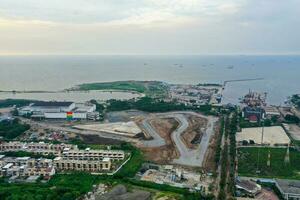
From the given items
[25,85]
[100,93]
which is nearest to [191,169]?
[100,93]

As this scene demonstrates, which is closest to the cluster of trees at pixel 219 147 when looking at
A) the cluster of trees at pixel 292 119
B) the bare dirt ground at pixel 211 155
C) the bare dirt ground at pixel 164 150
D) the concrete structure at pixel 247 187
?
the bare dirt ground at pixel 211 155

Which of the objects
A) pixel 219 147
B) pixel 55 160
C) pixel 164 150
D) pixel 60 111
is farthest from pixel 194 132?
pixel 60 111

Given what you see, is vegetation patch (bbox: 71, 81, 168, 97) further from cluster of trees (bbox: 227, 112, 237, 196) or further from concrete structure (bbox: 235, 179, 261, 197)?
concrete structure (bbox: 235, 179, 261, 197)

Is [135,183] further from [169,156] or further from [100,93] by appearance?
[100,93]

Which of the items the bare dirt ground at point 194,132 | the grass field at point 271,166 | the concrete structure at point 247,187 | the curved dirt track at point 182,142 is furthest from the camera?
the bare dirt ground at point 194,132

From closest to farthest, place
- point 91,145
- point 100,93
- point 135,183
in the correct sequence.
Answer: point 135,183 < point 91,145 < point 100,93

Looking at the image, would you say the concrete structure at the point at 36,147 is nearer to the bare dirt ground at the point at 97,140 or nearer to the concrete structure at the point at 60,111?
the bare dirt ground at the point at 97,140
